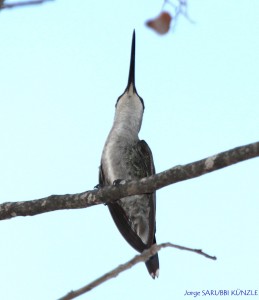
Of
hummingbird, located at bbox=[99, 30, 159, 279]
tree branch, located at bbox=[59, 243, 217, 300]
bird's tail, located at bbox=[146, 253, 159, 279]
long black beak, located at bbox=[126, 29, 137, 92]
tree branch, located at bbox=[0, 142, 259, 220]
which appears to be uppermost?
long black beak, located at bbox=[126, 29, 137, 92]

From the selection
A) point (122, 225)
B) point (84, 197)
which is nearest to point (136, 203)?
point (122, 225)

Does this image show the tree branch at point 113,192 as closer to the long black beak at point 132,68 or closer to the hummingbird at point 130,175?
the hummingbird at point 130,175

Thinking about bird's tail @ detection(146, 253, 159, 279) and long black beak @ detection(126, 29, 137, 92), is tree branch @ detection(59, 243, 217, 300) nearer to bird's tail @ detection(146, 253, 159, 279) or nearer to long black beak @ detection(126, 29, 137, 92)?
bird's tail @ detection(146, 253, 159, 279)

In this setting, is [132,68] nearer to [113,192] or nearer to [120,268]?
[113,192]

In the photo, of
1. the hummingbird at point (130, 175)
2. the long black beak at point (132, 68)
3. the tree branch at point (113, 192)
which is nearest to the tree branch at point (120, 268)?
the tree branch at point (113, 192)

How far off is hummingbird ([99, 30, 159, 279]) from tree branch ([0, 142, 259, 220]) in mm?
1529

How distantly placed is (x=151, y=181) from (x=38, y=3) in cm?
249

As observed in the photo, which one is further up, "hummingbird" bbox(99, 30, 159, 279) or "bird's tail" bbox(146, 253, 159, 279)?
"hummingbird" bbox(99, 30, 159, 279)

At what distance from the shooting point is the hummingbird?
6.57 meters

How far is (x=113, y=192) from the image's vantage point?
492 cm

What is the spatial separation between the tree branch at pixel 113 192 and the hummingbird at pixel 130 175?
153 cm

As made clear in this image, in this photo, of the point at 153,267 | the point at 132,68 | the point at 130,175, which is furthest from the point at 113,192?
the point at 132,68

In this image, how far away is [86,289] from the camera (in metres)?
2.36

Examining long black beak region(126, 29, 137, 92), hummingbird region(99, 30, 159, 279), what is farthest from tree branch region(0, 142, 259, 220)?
long black beak region(126, 29, 137, 92)
